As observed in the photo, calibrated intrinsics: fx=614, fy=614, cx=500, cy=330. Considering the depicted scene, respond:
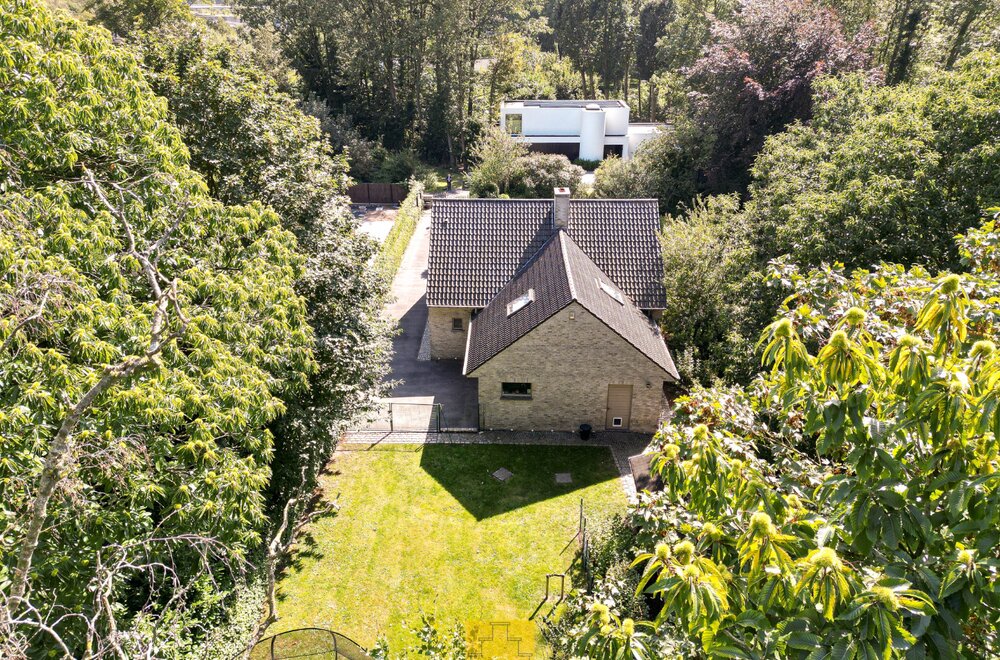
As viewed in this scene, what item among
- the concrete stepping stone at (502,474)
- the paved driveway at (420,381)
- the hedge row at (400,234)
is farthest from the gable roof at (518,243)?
the concrete stepping stone at (502,474)

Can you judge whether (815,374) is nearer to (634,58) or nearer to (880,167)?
(880,167)

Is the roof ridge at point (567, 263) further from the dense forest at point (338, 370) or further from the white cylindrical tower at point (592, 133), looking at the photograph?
the white cylindrical tower at point (592, 133)

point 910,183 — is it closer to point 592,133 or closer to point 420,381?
point 420,381

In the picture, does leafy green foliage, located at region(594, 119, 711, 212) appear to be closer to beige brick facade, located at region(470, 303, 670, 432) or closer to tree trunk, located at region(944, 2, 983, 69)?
tree trunk, located at region(944, 2, 983, 69)

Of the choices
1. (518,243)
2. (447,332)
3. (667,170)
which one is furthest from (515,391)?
(667,170)

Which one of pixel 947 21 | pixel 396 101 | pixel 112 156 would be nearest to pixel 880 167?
pixel 112 156
